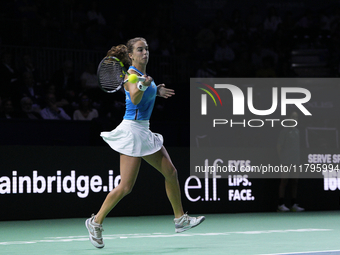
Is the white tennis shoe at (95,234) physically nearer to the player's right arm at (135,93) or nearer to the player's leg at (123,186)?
the player's leg at (123,186)

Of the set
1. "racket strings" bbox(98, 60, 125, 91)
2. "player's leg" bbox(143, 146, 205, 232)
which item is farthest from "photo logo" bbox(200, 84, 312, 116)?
"racket strings" bbox(98, 60, 125, 91)

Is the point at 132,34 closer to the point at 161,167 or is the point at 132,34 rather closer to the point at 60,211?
the point at 60,211

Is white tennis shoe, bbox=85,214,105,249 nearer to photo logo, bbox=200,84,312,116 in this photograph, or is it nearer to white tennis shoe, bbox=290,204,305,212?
white tennis shoe, bbox=290,204,305,212

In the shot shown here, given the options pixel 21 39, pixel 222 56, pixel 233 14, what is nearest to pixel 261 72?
pixel 222 56

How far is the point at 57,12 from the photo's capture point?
1413 cm

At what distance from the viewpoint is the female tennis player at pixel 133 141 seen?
5.50 metres

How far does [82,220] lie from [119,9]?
27.9 ft

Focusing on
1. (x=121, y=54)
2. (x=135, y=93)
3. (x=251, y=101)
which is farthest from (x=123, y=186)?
(x=251, y=101)

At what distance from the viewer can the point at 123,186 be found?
18.0ft

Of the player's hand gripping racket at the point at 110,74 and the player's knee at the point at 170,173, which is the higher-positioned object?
the player's hand gripping racket at the point at 110,74

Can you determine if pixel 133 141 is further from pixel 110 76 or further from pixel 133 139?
pixel 110 76

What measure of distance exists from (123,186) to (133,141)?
431 mm

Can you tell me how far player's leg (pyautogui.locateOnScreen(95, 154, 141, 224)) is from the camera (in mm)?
5473

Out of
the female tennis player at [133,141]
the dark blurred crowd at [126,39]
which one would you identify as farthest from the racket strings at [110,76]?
the dark blurred crowd at [126,39]
